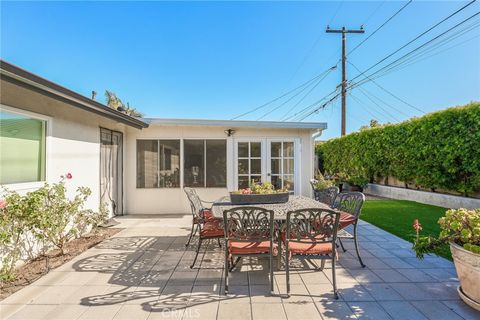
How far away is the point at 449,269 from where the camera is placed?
3.17 m

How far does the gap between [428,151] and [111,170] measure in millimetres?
8830

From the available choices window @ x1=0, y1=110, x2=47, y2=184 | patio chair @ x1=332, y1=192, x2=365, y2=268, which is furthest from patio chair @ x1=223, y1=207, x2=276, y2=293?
window @ x1=0, y1=110, x2=47, y2=184

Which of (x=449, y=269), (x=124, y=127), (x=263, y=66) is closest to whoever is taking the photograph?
(x=449, y=269)

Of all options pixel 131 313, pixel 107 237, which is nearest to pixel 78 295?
pixel 131 313

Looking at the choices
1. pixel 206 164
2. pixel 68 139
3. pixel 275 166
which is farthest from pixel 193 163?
pixel 68 139

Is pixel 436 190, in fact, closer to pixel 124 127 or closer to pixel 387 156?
pixel 387 156

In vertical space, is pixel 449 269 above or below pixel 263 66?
below

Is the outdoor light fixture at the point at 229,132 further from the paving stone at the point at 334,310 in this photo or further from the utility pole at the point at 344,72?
the utility pole at the point at 344,72

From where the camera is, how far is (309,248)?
9.10 feet

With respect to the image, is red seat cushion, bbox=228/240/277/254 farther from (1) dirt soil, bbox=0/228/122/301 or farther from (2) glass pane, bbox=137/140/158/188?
(2) glass pane, bbox=137/140/158/188

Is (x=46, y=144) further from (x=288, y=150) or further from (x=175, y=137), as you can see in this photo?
(x=288, y=150)

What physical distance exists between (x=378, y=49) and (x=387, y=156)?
13.2 feet

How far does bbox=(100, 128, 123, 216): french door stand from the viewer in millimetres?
5691

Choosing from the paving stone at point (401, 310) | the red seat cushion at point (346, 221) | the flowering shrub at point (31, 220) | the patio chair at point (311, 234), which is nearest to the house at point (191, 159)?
the flowering shrub at point (31, 220)
